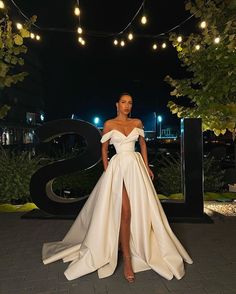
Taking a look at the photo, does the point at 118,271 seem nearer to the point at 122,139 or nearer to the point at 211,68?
the point at 122,139

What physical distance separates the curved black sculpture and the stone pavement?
841 mm

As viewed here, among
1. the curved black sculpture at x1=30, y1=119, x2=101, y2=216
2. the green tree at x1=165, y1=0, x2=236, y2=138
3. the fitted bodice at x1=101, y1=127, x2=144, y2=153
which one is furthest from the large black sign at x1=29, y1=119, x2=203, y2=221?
→ the fitted bodice at x1=101, y1=127, x2=144, y2=153

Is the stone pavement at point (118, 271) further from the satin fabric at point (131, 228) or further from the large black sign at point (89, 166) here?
the large black sign at point (89, 166)

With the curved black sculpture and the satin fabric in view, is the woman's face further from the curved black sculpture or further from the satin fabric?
the curved black sculpture

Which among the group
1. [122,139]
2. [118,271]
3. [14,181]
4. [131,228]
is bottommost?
[118,271]

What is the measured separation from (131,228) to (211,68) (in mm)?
4845

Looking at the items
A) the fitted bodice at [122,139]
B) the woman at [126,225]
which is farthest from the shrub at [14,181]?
the fitted bodice at [122,139]

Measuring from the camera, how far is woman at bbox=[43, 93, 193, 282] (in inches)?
150

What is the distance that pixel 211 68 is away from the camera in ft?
24.4

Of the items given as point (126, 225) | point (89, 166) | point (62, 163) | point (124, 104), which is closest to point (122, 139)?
point (124, 104)

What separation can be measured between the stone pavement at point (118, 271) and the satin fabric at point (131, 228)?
13 centimetres

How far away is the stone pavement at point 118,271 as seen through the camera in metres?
3.49

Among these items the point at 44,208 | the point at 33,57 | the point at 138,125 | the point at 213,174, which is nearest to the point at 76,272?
the point at 138,125

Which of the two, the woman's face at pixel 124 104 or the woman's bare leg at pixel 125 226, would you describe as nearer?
the woman's bare leg at pixel 125 226
